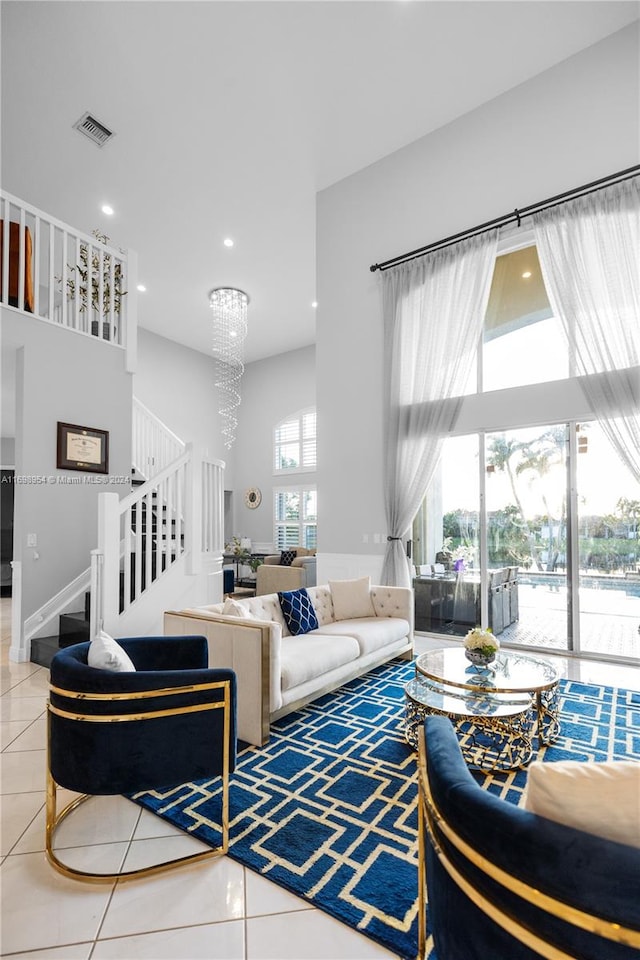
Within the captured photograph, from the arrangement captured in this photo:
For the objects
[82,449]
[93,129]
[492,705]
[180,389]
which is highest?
[93,129]

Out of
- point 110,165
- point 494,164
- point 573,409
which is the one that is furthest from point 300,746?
point 110,165

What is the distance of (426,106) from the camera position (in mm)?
5270

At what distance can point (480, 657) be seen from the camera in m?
2.96

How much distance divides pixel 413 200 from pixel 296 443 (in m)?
6.33

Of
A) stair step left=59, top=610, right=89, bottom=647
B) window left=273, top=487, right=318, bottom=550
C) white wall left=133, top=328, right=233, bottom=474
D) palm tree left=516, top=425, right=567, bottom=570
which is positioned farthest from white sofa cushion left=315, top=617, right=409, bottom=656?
white wall left=133, top=328, right=233, bottom=474

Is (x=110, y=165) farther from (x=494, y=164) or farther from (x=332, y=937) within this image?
(x=332, y=937)

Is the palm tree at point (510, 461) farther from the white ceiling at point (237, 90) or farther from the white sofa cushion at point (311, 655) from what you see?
the white ceiling at point (237, 90)

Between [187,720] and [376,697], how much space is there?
7.01 ft

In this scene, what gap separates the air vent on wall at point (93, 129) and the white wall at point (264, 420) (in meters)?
6.31

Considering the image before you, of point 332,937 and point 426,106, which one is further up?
point 426,106

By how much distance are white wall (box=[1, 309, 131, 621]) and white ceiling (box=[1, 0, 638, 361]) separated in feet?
7.33

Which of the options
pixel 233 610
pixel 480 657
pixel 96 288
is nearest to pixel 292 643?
pixel 233 610

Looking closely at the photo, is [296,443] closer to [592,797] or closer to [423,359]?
[423,359]

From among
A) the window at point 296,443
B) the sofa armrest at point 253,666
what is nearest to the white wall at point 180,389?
the window at point 296,443
